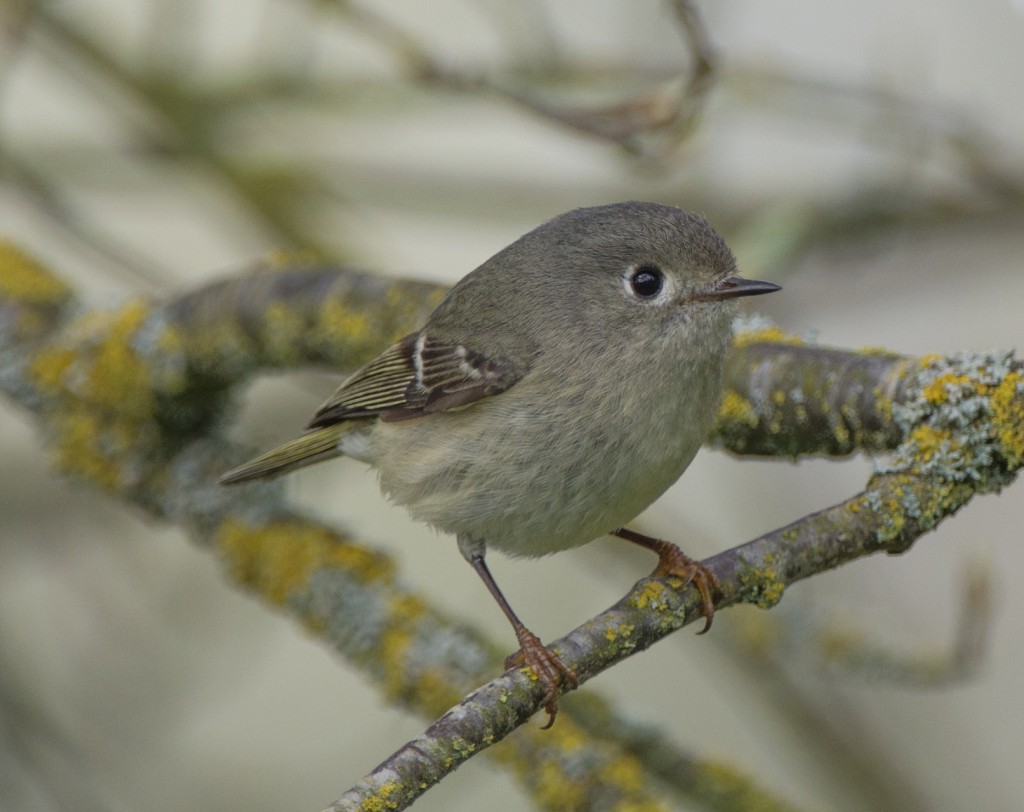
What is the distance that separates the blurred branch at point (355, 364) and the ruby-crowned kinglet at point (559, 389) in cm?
11

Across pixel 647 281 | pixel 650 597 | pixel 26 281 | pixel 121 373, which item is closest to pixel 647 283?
pixel 647 281

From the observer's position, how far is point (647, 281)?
2168 mm

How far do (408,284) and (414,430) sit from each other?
0.34 m

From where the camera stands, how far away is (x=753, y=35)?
4.50m

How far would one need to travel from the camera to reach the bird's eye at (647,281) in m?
2.16

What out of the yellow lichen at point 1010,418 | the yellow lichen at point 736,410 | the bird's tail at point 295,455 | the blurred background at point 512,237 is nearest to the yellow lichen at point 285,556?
the bird's tail at point 295,455

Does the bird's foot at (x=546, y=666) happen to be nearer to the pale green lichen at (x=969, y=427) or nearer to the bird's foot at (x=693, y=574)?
the bird's foot at (x=693, y=574)

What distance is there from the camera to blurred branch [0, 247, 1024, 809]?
1697 mm

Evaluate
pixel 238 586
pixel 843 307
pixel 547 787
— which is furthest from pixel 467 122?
pixel 547 787

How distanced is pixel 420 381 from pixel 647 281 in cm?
47

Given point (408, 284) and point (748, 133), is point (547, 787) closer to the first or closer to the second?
point (408, 284)

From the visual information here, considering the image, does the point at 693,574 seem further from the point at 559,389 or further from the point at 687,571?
the point at 559,389

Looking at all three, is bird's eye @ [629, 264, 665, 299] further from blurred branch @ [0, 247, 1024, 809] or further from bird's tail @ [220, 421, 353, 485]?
bird's tail @ [220, 421, 353, 485]

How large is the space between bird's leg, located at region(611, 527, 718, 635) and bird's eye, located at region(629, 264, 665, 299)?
0.44 metres
